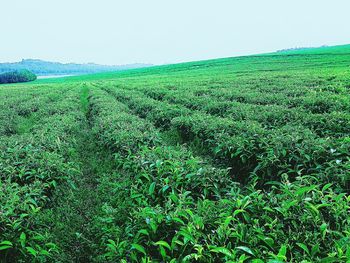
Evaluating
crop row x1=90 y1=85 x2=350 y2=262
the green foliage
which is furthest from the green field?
the green foliage

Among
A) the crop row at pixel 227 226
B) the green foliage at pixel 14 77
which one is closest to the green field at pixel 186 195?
the crop row at pixel 227 226

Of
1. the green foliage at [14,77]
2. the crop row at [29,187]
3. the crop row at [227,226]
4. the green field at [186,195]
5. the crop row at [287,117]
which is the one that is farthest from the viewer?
→ the green foliage at [14,77]

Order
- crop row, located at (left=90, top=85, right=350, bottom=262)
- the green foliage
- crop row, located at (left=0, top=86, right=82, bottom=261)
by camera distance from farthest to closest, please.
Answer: the green foliage, crop row, located at (left=0, top=86, right=82, bottom=261), crop row, located at (left=90, top=85, right=350, bottom=262)

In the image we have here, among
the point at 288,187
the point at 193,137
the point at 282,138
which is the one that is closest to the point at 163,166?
the point at 288,187

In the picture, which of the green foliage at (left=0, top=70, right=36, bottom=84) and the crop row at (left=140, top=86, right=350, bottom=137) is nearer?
the crop row at (left=140, top=86, right=350, bottom=137)

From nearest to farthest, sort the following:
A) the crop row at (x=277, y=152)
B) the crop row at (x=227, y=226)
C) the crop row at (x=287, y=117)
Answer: the crop row at (x=227, y=226) → the crop row at (x=277, y=152) → the crop row at (x=287, y=117)

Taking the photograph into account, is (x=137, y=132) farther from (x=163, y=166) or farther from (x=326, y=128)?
(x=326, y=128)

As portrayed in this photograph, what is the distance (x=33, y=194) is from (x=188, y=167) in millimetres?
2647

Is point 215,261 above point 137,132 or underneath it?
underneath

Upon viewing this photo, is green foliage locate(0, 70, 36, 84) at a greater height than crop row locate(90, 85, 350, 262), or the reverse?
green foliage locate(0, 70, 36, 84)

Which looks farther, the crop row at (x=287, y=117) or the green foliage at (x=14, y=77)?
the green foliage at (x=14, y=77)

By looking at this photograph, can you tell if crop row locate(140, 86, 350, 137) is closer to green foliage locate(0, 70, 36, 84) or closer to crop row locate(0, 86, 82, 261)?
crop row locate(0, 86, 82, 261)

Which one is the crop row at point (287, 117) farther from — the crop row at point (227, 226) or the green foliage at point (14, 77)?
the green foliage at point (14, 77)

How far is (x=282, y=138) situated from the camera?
5523 mm
